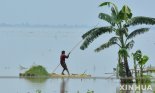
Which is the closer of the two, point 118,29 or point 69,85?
point 69,85

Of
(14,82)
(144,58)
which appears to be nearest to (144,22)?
(144,58)

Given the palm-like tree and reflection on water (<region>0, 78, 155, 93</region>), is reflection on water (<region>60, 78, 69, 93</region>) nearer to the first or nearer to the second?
reflection on water (<region>0, 78, 155, 93</region>)

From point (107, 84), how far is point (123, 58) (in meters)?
4.35

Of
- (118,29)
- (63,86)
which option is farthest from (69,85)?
(118,29)

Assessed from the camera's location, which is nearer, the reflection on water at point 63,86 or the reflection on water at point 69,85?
the reflection on water at point 63,86

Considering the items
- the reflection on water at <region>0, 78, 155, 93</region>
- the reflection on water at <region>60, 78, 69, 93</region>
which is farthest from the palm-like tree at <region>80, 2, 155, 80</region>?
the reflection on water at <region>60, 78, 69, 93</region>

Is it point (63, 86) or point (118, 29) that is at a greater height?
point (118, 29)

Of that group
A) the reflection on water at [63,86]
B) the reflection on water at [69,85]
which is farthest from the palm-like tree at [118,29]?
the reflection on water at [63,86]

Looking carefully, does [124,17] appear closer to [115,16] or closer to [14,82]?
[115,16]

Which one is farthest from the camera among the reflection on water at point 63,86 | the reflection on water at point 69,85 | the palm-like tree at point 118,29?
the palm-like tree at point 118,29

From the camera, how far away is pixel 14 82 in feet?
36.4

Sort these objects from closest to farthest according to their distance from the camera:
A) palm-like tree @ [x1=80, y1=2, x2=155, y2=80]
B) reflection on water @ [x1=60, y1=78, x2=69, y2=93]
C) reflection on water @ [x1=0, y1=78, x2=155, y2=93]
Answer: reflection on water @ [x1=60, y1=78, x2=69, y2=93] → reflection on water @ [x1=0, y1=78, x2=155, y2=93] → palm-like tree @ [x1=80, y1=2, x2=155, y2=80]

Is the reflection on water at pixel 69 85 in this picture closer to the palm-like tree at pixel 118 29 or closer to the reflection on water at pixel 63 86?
the reflection on water at pixel 63 86

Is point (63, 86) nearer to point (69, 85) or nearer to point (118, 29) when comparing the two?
point (69, 85)
